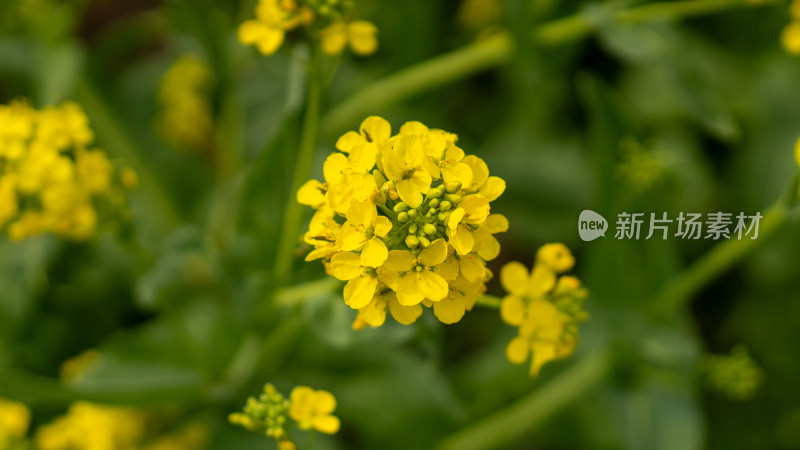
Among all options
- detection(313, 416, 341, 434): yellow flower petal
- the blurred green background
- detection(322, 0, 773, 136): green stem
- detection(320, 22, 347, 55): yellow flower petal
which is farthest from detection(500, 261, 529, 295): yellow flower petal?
detection(322, 0, 773, 136): green stem

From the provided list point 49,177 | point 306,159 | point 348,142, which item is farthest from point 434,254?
point 49,177

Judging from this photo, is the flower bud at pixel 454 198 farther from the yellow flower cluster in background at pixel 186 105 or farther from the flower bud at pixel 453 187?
the yellow flower cluster in background at pixel 186 105

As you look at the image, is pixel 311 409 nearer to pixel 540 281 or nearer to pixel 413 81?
pixel 540 281

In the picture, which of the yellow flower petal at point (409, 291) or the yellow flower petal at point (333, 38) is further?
the yellow flower petal at point (333, 38)

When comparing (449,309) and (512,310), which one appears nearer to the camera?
(449,309)

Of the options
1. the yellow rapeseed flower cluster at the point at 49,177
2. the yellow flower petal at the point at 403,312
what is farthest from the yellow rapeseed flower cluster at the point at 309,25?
the yellow flower petal at the point at 403,312
